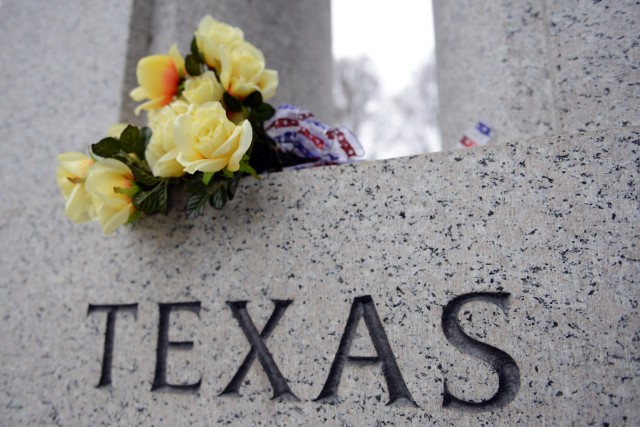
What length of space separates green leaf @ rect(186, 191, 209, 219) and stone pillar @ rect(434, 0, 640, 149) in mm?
1264

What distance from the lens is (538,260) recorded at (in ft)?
4.05

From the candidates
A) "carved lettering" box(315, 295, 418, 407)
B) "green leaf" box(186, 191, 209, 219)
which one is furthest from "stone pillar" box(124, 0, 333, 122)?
"carved lettering" box(315, 295, 418, 407)

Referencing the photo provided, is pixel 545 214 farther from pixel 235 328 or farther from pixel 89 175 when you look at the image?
pixel 89 175

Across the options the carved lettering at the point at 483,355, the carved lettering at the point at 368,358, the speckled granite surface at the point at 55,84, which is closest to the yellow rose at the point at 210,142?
the carved lettering at the point at 368,358

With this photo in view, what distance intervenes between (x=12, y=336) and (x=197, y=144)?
137cm

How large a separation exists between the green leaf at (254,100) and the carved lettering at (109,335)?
920 mm

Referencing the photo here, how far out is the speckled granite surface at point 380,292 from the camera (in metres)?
1.18

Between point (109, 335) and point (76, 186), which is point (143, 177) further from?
point (109, 335)

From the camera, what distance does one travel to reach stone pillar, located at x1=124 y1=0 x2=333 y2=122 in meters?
2.45

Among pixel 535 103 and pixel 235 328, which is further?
pixel 535 103

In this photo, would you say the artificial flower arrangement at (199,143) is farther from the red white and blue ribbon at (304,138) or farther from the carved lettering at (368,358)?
the carved lettering at (368,358)

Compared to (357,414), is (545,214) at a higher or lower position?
higher

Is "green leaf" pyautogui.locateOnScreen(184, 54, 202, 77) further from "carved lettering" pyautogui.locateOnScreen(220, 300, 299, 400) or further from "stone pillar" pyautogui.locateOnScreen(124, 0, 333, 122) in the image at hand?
"carved lettering" pyautogui.locateOnScreen(220, 300, 299, 400)

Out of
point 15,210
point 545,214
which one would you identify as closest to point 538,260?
point 545,214
